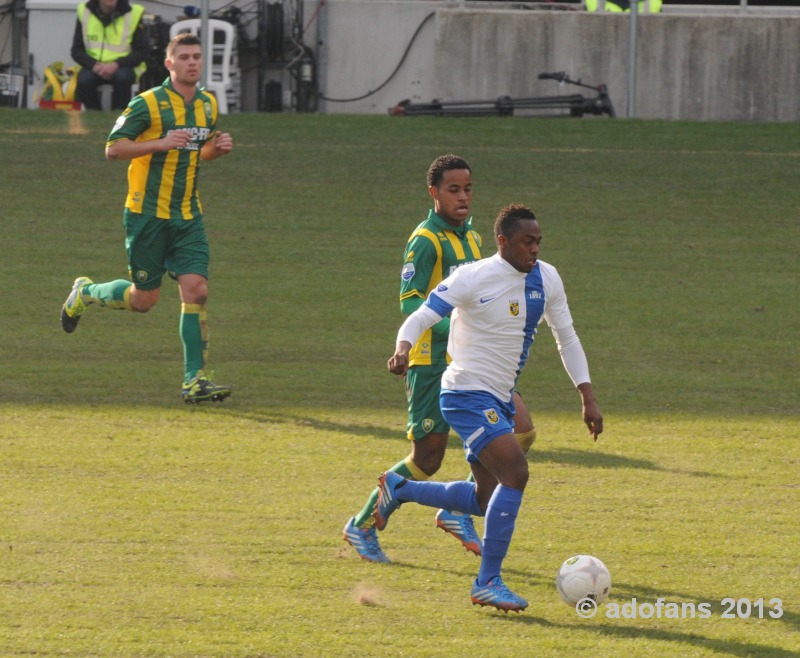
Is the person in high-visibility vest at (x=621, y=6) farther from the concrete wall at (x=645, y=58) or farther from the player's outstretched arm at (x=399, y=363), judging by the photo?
the player's outstretched arm at (x=399, y=363)

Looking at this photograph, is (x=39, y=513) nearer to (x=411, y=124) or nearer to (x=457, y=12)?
(x=411, y=124)

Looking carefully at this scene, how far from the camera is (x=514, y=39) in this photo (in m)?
18.1

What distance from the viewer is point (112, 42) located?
56.4 ft

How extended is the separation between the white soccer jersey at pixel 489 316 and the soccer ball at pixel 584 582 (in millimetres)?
683

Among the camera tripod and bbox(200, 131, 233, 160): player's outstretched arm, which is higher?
the camera tripod

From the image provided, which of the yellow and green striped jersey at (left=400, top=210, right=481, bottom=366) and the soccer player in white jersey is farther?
the yellow and green striped jersey at (left=400, top=210, right=481, bottom=366)

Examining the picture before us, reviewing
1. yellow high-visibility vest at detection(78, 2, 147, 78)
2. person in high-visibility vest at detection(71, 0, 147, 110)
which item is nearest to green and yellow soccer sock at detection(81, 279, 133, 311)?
person in high-visibility vest at detection(71, 0, 147, 110)

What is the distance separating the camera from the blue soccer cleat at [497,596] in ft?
17.4

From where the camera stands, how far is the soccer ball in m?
5.38

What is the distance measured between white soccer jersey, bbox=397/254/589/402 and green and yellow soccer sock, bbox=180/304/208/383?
3.47m

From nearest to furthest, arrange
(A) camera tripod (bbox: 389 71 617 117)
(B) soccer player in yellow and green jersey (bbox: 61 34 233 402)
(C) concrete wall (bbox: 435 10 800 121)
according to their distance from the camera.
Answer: (B) soccer player in yellow and green jersey (bbox: 61 34 233 402) → (A) camera tripod (bbox: 389 71 617 117) → (C) concrete wall (bbox: 435 10 800 121)

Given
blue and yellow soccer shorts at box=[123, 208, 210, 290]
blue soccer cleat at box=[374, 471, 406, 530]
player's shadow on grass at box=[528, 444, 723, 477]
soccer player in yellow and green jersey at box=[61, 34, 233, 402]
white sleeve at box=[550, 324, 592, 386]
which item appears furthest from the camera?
blue and yellow soccer shorts at box=[123, 208, 210, 290]

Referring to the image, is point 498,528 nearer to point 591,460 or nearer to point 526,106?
point 591,460

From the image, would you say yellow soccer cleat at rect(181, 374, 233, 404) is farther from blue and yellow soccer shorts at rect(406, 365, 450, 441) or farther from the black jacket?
the black jacket
